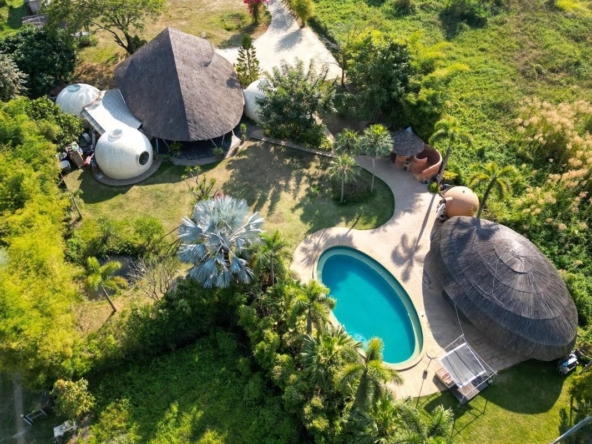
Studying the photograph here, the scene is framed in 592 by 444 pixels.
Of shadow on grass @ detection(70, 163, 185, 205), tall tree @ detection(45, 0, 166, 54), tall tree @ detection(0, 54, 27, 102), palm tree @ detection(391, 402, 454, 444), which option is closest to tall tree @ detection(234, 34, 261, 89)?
tall tree @ detection(45, 0, 166, 54)

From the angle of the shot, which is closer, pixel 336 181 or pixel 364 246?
pixel 364 246

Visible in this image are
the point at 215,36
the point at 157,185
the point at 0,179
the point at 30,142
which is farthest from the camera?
the point at 215,36

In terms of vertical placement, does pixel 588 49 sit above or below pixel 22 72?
above

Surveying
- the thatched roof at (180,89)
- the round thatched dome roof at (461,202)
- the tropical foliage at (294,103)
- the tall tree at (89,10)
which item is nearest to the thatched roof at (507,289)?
the round thatched dome roof at (461,202)

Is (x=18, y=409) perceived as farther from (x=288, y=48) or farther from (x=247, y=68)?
(x=288, y=48)

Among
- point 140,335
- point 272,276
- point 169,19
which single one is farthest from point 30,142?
point 169,19

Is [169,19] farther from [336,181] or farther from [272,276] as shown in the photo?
[272,276]

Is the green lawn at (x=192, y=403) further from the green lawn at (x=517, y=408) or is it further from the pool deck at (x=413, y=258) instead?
the green lawn at (x=517, y=408)
